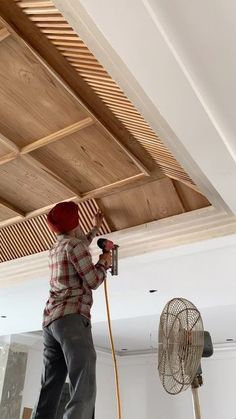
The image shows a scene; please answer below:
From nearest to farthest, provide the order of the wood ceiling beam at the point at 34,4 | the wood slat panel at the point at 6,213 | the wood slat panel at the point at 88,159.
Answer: the wood ceiling beam at the point at 34,4 < the wood slat panel at the point at 88,159 < the wood slat panel at the point at 6,213

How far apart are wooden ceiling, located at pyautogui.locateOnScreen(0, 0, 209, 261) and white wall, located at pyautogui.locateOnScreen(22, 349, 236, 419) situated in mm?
4598

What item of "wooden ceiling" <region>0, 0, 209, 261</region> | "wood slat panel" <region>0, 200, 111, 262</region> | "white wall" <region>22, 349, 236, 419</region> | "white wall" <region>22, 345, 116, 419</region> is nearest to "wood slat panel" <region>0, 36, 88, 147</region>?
"wooden ceiling" <region>0, 0, 209, 261</region>

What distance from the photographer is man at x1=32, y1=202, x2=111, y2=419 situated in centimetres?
170

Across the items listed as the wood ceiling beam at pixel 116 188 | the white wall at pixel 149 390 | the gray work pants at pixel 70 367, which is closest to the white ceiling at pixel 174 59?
the wood ceiling beam at pixel 116 188

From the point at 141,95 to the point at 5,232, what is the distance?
6.85 ft

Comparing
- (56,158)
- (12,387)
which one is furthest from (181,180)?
(12,387)

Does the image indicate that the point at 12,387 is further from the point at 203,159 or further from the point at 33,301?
the point at 203,159

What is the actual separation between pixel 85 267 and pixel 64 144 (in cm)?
87

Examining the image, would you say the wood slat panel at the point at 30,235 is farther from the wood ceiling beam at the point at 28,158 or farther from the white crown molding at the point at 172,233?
the wood ceiling beam at the point at 28,158

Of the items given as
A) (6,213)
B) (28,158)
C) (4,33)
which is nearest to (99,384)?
(6,213)

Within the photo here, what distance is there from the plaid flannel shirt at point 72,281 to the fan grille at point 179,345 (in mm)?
381

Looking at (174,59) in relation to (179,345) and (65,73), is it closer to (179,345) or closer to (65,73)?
(65,73)

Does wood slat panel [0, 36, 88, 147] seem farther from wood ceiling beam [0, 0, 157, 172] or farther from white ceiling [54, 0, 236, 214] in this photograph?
white ceiling [54, 0, 236, 214]

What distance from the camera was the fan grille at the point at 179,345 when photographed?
1780mm
